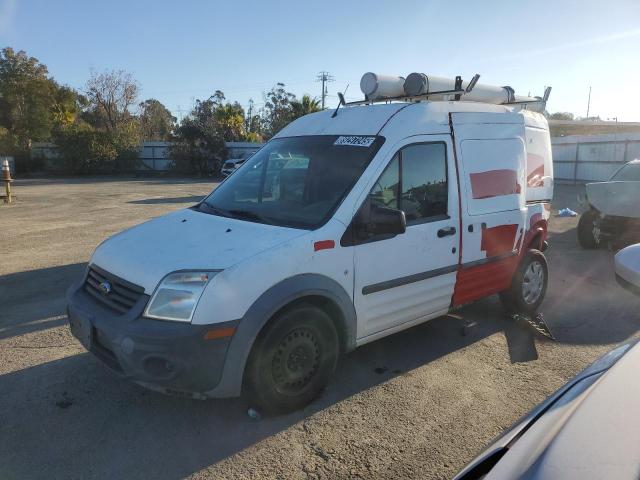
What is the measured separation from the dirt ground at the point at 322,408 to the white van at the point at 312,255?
13.5 inches

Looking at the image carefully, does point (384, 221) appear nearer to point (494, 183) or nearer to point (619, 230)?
point (494, 183)

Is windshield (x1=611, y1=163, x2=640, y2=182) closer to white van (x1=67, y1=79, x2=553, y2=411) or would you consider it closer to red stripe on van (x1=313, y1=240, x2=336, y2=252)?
white van (x1=67, y1=79, x2=553, y2=411)

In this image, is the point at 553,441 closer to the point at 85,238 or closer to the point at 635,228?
the point at 635,228

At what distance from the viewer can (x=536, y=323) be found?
5039mm

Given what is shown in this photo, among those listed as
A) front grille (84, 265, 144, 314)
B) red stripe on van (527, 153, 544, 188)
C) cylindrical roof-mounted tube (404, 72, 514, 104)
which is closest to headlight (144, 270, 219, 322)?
front grille (84, 265, 144, 314)

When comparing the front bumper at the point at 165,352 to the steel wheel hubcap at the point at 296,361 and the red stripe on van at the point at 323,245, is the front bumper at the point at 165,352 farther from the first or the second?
the red stripe on van at the point at 323,245

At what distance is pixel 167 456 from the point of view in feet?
9.53

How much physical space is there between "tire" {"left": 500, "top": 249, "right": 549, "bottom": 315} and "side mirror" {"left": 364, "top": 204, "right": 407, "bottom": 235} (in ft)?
7.40

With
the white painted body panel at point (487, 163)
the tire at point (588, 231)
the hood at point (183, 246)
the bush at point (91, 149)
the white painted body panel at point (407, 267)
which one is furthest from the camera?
the bush at point (91, 149)

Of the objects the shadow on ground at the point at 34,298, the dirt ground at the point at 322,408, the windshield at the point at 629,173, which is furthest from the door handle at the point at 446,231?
the windshield at the point at 629,173

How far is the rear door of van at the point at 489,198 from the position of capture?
4.33 meters

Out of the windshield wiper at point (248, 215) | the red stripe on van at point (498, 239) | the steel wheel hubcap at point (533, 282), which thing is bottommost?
the steel wheel hubcap at point (533, 282)

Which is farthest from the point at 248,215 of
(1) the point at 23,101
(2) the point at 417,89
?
(1) the point at 23,101

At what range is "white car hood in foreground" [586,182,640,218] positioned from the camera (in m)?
7.98
